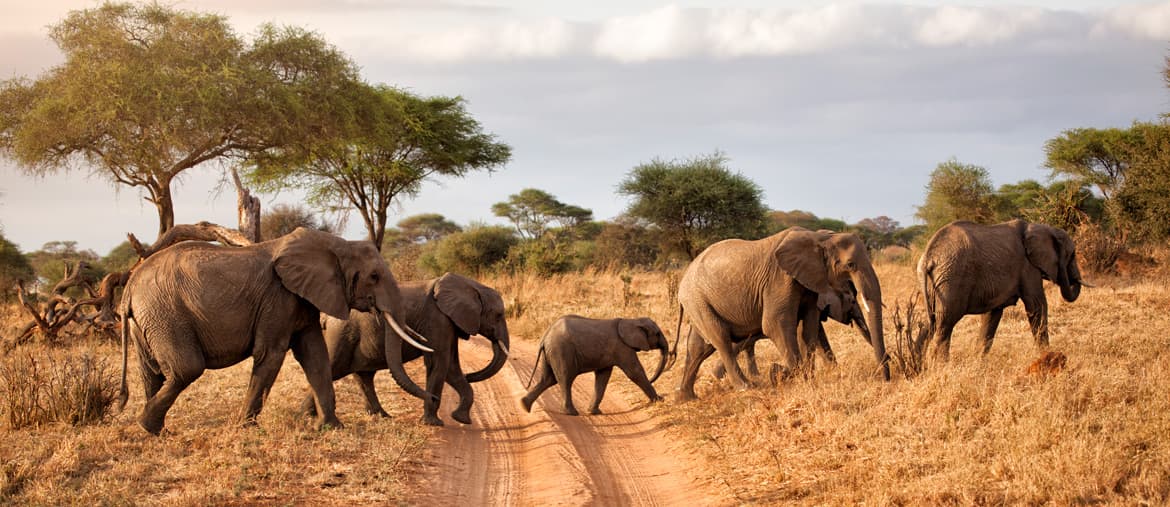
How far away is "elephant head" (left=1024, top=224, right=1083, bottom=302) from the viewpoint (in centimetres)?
1255

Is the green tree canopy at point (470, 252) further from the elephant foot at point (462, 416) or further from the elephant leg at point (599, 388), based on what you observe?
the elephant foot at point (462, 416)

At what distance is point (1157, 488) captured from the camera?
20.1ft

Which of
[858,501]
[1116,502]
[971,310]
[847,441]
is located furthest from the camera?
[971,310]

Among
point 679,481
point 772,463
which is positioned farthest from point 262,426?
point 772,463

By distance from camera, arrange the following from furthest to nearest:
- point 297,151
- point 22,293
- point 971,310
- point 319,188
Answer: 1. point 319,188
2. point 297,151
3. point 22,293
4. point 971,310

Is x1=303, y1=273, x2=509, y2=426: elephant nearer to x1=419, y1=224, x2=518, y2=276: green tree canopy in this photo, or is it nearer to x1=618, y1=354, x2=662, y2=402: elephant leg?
x1=618, y1=354, x2=662, y2=402: elephant leg

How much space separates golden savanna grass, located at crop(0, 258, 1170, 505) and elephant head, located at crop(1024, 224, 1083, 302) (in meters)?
1.49

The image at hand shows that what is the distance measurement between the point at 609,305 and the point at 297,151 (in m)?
8.52

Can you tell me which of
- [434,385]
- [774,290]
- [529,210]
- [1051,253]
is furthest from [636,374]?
[529,210]

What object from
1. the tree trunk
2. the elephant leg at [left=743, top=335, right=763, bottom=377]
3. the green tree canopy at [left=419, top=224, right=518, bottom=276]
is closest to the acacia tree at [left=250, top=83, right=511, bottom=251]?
the green tree canopy at [left=419, top=224, right=518, bottom=276]

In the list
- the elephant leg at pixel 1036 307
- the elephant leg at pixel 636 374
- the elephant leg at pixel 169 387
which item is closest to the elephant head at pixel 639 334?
the elephant leg at pixel 636 374

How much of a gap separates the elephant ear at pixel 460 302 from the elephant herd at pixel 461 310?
0.02m

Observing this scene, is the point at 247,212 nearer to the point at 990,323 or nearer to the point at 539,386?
the point at 539,386

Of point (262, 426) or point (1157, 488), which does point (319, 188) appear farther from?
point (1157, 488)
